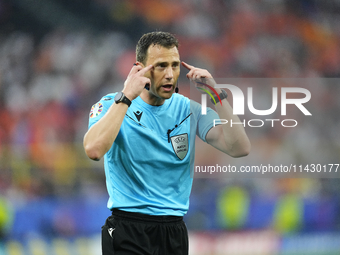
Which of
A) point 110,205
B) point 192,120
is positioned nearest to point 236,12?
point 192,120

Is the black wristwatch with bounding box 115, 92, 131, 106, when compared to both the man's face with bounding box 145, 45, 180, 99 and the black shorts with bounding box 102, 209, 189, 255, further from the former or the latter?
the black shorts with bounding box 102, 209, 189, 255

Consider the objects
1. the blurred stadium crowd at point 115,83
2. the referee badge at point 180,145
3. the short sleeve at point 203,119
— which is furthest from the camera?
the blurred stadium crowd at point 115,83

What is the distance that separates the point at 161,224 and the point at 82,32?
3.63 m

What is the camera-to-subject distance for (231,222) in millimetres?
4906

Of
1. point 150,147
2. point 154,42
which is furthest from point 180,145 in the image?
point 154,42

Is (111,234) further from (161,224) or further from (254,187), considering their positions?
(254,187)

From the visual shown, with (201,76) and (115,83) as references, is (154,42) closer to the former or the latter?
(201,76)

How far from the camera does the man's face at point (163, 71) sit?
238cm

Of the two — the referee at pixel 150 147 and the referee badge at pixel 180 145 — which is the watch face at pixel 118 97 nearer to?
the referee at pixel 150 147

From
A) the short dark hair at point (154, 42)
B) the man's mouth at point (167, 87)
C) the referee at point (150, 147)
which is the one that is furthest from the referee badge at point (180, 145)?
the short dark hair at point (154, 42)

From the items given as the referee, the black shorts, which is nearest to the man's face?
the referee

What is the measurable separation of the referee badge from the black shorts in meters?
0.35

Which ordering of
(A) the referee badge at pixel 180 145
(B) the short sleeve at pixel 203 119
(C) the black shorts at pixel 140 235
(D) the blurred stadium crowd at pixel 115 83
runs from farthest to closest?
1. (D) the blurred stadium crowd at pixel 115 83
2. (B) the short sleeve at pixel 203 119
3. (A) the referee badge at pixel 180 145
4. (C) the black shorts at pixel 140 235

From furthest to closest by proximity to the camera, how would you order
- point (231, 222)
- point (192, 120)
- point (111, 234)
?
point (231, 222)
point (192, 120)
point (111, 234)
